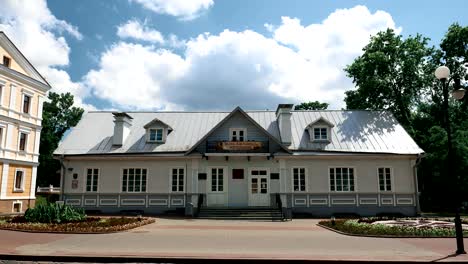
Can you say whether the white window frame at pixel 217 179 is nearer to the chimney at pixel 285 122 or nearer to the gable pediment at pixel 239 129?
the gable pediment at pixel 239 129

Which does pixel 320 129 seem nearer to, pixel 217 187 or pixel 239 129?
pixel 239 129

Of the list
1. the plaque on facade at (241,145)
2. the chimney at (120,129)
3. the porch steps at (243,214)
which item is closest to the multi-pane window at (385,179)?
the porch steps at (243,214)

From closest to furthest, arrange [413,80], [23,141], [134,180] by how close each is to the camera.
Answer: [134,180] < [23,141] < [413,80]

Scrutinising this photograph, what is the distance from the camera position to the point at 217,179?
82.6ft

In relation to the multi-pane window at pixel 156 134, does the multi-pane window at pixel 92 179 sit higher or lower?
lower

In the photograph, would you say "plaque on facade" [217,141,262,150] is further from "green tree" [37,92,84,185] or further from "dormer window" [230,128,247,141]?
"green tree" [37,92,84,185]

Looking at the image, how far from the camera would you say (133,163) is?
25547 mm

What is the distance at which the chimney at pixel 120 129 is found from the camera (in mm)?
26500

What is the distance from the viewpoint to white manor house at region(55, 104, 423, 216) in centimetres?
2453

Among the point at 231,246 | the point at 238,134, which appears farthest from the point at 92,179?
the point at 231,246

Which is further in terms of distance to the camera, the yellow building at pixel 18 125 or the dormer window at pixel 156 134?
the yellow building at pixel 18 125

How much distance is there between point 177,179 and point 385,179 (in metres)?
13.5

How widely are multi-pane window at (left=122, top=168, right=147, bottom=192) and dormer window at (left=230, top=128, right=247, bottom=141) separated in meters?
6.34

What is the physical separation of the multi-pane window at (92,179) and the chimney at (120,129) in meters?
2.31
